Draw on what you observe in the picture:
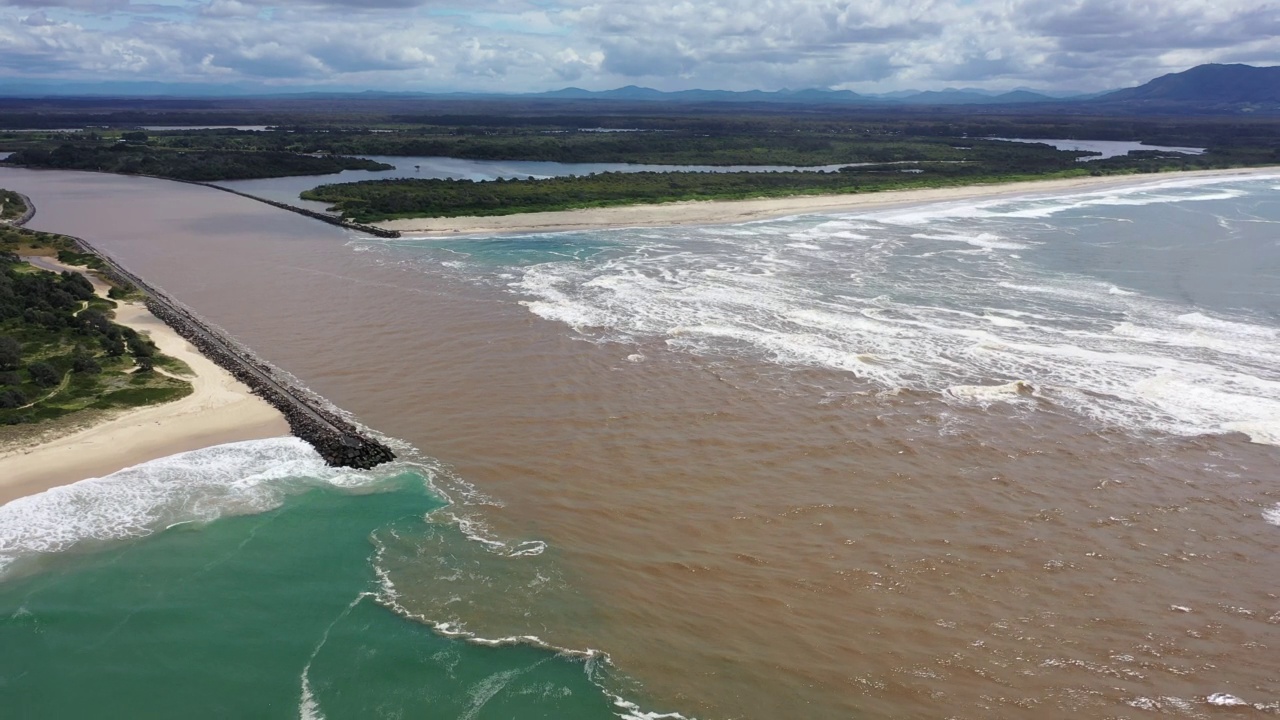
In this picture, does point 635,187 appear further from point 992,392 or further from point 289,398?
point 289,398

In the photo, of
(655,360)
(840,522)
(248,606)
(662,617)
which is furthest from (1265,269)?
(248,606)

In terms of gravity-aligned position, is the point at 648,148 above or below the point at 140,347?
above

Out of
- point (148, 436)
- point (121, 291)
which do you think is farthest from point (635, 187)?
point (148, 436)

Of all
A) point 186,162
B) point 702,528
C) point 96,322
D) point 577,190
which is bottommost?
point 702,528

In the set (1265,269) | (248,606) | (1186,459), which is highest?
(1265,269)

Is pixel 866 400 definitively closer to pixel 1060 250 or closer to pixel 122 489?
pixel 122 489

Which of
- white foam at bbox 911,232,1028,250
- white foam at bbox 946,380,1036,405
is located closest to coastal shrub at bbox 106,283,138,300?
white foam at bbox 946,380,1036,405
